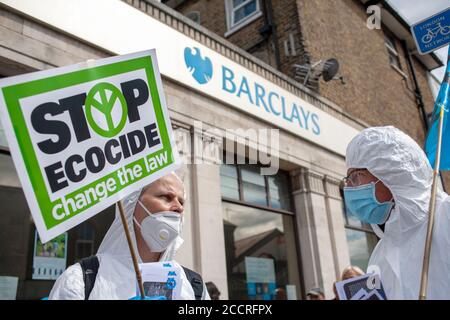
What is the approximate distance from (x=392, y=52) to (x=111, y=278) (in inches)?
629

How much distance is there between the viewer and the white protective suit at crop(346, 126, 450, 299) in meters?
1.64

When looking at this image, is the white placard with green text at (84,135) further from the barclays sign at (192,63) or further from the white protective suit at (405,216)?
the barclays sign at (192,63)

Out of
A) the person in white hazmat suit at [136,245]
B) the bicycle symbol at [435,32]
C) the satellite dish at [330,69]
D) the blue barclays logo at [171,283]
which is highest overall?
the satellite dish at [330,69]

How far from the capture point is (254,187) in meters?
8.07

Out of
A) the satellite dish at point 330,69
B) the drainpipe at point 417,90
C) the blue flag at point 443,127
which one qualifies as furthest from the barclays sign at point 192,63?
the drainpipe at point 417,90

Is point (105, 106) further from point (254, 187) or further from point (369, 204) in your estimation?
point (254, 187)

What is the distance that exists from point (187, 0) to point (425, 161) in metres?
13.3

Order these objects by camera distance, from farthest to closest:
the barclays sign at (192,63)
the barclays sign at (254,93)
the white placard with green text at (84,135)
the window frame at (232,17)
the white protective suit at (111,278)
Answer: the window frame at (232,17), the barclays sign at (254,93), the barclays sign at (192,63), the white protective suit at (111,278), the white placard with green text at (84,135)

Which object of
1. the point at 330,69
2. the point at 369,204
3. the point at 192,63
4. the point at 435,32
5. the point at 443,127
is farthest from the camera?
the point at 330,69

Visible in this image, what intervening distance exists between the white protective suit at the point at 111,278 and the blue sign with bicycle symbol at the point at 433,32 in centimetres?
242

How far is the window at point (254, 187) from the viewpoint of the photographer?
7.44 m

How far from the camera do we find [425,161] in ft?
6.38

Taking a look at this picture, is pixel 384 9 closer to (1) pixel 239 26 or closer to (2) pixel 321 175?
(1) pixel 239 26

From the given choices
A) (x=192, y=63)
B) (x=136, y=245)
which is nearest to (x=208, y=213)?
(x=192, y=63)
